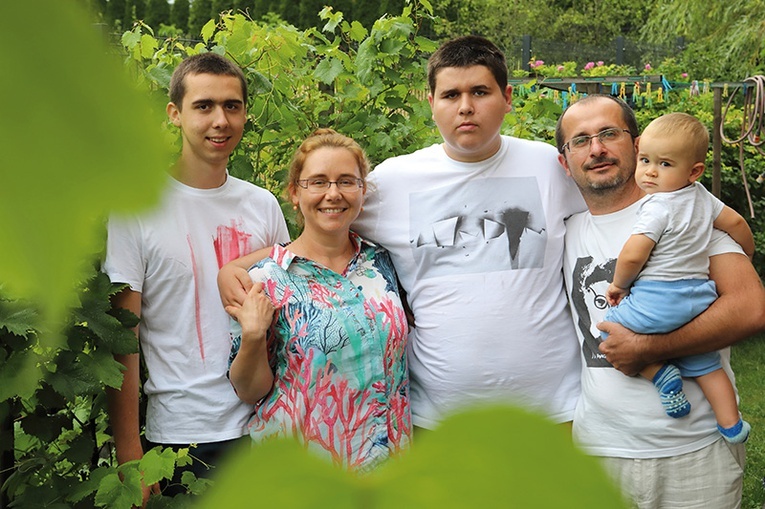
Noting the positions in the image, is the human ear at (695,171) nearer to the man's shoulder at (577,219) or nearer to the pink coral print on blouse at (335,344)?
the man's shoulder at (577,219)

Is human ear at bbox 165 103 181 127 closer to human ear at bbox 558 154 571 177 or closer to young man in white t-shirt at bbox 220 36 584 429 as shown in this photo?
young man in white t-shirt at bbox 220 36 584 429

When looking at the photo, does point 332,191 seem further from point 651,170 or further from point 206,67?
point 651,170

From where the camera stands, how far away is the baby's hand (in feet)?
6.58

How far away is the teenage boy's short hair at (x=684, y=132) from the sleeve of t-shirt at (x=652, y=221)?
0.17 metres

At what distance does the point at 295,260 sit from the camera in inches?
76.4

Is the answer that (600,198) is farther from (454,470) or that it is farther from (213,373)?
(454,470)

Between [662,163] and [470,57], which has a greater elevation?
[470,57]

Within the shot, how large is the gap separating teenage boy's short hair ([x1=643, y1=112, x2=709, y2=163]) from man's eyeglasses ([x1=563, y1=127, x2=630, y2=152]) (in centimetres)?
7

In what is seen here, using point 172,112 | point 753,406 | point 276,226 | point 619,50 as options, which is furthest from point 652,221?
point 619,50

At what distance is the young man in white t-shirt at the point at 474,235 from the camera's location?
6.26 feet

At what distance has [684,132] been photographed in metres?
2.07

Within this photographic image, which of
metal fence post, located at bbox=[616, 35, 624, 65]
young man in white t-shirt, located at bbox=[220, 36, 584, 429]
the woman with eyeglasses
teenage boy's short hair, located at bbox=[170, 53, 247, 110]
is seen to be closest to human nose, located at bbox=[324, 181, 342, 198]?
the woman with eyeglasses

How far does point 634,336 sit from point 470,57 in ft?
2.70

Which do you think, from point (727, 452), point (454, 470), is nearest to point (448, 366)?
point (727, 452)
